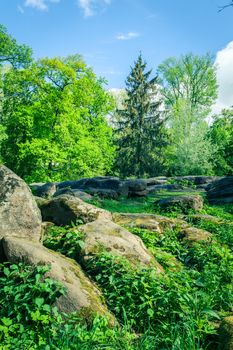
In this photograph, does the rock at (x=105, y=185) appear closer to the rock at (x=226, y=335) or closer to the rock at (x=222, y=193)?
the rock at (x=222, y=193)

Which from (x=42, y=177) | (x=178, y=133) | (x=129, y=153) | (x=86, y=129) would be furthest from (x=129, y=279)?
(x=178, y=133)

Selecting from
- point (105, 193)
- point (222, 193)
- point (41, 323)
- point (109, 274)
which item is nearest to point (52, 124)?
point (105, 193)

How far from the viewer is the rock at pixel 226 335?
13.0 feet

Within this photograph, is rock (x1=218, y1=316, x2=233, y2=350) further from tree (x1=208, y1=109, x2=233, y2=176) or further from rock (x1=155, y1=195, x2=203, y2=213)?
tree (x1=208, y1=109, x2=233, y2=176)

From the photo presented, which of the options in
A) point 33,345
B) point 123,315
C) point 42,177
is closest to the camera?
point 33,345

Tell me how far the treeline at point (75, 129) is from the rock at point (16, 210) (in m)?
26.8

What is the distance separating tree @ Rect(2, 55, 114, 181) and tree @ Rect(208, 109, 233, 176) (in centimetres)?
1676

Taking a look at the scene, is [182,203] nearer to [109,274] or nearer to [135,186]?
[135,186]

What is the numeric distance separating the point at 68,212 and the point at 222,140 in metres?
50.3

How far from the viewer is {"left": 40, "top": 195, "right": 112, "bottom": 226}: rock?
8359 millimetres

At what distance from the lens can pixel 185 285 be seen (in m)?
5.92

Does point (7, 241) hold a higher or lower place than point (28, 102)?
lower

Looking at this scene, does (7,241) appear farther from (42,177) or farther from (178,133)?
(178,133)

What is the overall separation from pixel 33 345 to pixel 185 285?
8.82 ft
